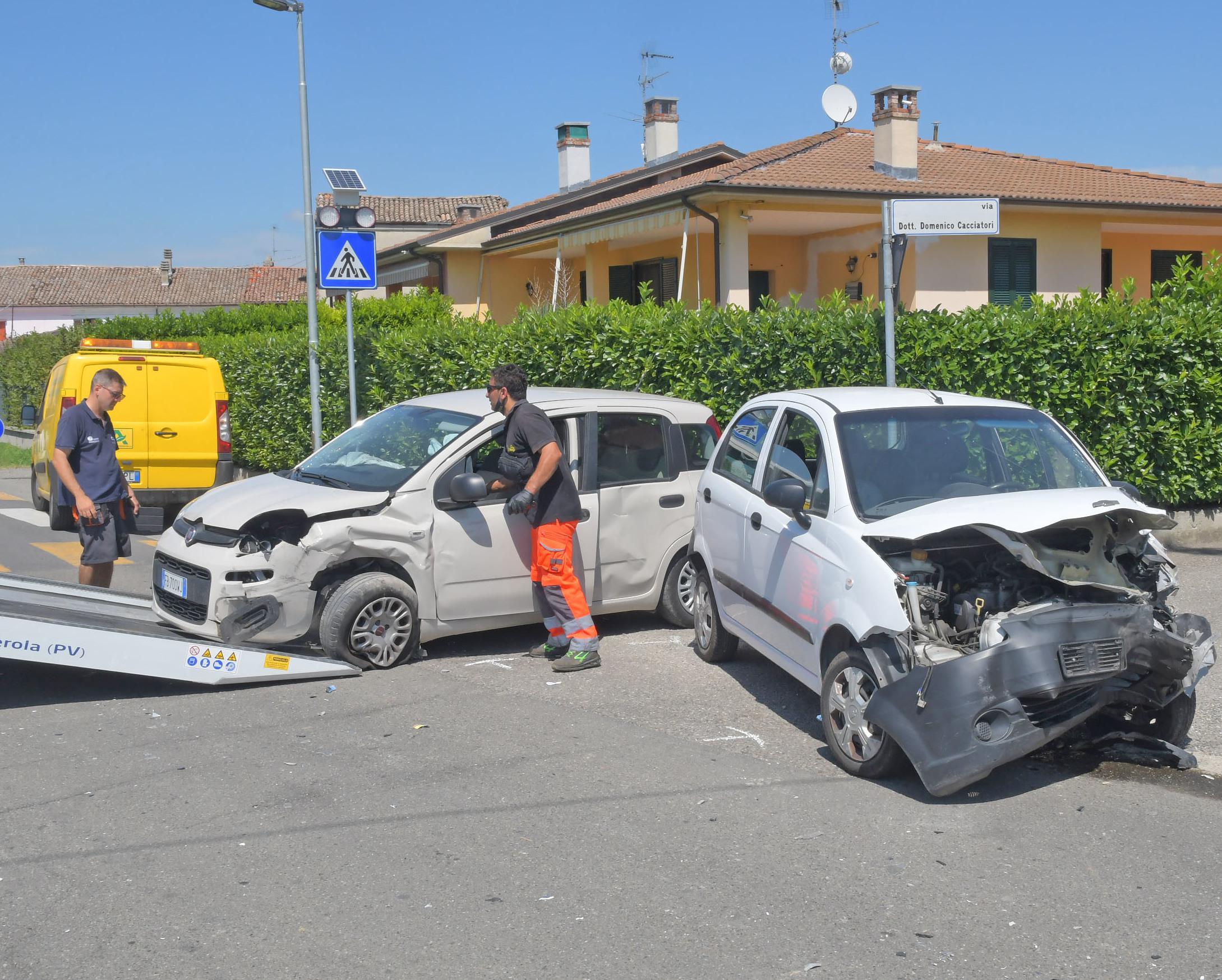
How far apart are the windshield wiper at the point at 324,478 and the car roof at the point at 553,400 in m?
0.89

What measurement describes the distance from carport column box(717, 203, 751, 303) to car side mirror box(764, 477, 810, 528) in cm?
1326

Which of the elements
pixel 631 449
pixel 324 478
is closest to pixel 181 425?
pixel 324 478

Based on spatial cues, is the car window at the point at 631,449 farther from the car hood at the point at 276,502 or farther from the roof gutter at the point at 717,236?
the roof gutter at the point at 717,236

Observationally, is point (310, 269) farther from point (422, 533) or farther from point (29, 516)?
point (422, 533)

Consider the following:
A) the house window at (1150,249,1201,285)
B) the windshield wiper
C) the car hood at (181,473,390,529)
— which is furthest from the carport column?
the car hood at (181,473,390,529)

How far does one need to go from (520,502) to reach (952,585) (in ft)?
9.30

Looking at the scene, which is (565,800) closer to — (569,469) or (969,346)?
(569,469)

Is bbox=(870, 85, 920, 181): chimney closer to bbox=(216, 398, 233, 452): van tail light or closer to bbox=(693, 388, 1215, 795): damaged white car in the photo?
bbox=(216, 398, 233, 452): van tail light

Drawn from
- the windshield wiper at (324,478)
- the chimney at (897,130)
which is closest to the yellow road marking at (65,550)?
the windshield wiper at (324,478)

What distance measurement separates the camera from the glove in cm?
755

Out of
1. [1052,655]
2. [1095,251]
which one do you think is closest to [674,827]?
[1052,655]

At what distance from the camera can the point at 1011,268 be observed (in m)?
20.9

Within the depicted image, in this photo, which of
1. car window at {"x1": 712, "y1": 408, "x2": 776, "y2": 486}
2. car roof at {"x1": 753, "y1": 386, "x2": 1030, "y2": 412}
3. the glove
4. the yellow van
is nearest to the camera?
car roof at {"x1": 753, "y1": 386, "x2": 1030, "y2": 412}

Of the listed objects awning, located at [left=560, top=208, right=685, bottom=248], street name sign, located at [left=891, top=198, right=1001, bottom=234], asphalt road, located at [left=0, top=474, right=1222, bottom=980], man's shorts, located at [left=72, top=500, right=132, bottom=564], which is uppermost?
awning, located at [left=560, top=208, right=685, bottom=248]
